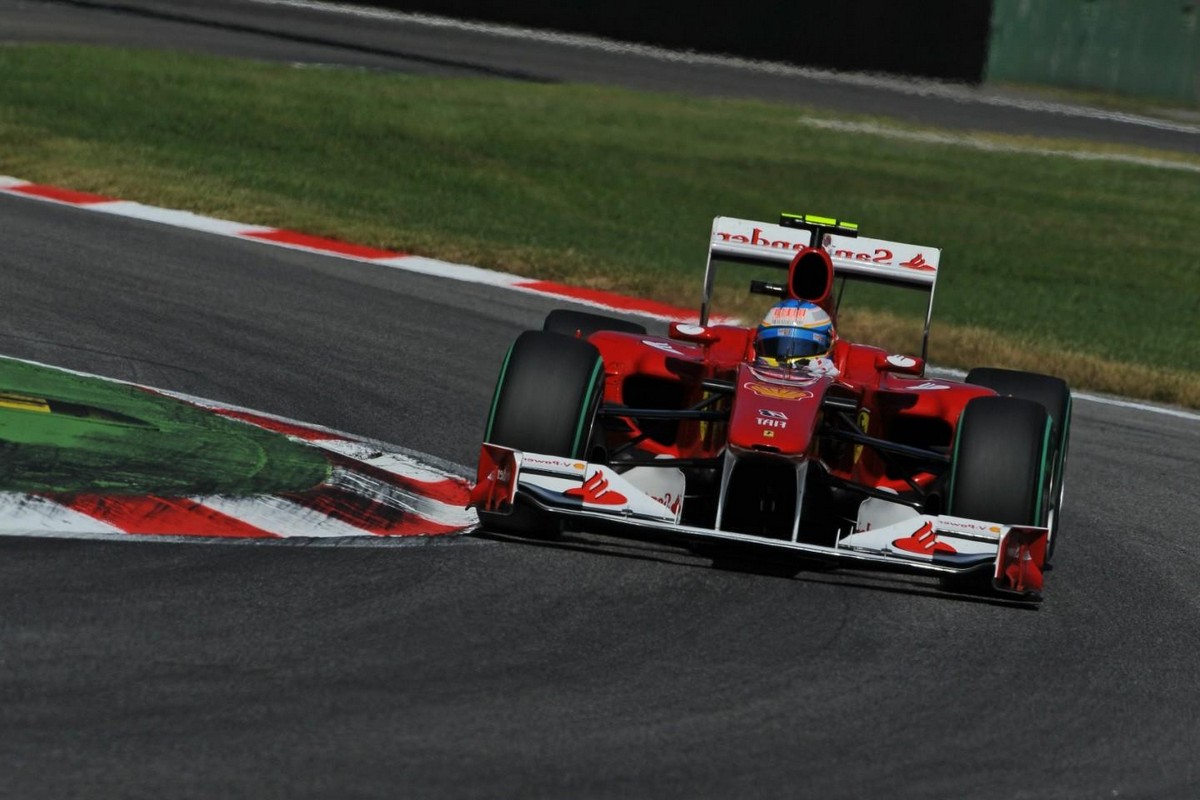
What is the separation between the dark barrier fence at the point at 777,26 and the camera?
33.6m

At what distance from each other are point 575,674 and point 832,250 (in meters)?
3.64

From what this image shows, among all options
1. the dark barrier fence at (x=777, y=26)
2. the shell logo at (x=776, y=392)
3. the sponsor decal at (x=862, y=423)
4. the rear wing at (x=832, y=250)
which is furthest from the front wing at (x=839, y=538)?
the dark barrier fence at (x=777, y=26)

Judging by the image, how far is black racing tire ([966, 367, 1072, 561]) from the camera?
8023mm

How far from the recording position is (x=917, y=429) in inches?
325

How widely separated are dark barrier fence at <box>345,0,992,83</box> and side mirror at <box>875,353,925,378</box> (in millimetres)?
25862

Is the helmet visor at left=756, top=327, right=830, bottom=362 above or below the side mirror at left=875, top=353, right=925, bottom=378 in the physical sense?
above

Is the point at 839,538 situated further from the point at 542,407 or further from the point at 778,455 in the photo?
the point at 542,407

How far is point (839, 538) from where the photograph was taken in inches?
279

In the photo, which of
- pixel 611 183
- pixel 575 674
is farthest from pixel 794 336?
pixel 611 183

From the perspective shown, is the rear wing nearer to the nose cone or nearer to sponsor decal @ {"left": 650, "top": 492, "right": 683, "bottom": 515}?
the nose cone

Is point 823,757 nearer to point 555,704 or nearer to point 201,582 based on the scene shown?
point 555,704

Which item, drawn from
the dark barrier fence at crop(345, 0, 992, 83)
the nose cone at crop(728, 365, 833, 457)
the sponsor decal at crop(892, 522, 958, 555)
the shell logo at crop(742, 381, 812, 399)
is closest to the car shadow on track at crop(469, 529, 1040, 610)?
the sponsor decal at crop(892, 522, 958, 555)

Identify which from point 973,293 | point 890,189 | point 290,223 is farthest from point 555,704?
point 890,189

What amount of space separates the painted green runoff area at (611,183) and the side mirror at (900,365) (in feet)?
16.0
